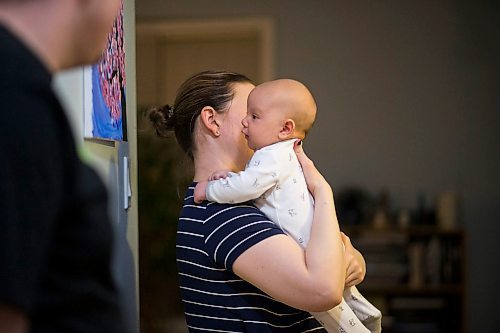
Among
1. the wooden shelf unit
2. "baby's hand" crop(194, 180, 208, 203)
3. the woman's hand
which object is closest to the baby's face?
"baby's hand" crop(194, 180, 208, 203)

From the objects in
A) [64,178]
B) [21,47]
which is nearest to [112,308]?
[64,178]

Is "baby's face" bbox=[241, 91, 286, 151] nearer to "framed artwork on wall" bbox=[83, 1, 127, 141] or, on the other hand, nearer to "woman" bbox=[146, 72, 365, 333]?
"woman" bbox=[146, 72, 365, 333]

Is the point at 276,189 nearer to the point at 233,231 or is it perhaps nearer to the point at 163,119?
the point at 233,231

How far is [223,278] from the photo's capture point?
1389 mm

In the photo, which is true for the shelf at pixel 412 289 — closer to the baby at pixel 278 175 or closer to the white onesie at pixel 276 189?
the baby at pixel 278 175

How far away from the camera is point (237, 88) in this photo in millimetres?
1562

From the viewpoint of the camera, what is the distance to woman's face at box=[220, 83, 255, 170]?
5.04 feet

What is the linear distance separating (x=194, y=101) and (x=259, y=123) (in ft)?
0.51

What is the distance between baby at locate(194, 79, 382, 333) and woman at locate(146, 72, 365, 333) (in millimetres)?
26

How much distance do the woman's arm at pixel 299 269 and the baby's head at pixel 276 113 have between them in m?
0.26

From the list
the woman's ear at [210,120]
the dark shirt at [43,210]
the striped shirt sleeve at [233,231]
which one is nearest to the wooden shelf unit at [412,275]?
the woman's ear at [210,120]

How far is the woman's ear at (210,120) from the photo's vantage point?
5.00 ft

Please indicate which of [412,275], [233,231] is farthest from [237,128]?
[412,275]

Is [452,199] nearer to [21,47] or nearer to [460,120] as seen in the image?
[460,120]
